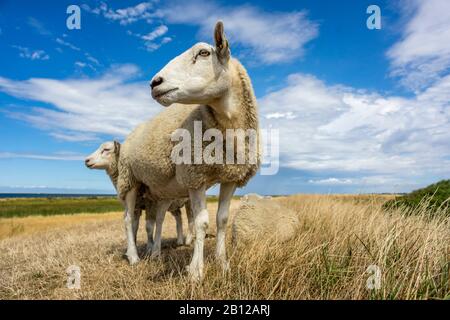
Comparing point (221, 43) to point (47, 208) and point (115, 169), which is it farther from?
point (47, 208)

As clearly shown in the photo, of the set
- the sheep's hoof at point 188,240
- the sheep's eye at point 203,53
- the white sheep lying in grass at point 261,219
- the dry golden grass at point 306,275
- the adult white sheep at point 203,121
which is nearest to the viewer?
the dry golden grass at point 306,275

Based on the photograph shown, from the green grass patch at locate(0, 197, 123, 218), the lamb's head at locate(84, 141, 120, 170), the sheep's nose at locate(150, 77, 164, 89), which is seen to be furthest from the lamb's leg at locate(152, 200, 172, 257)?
the green grass patch at locate(0, 197, 123, 218)

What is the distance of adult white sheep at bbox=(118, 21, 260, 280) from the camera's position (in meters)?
4.33

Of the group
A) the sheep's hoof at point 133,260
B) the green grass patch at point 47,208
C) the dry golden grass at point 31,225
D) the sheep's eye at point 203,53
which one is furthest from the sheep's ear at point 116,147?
the green grass patch at point 47,208

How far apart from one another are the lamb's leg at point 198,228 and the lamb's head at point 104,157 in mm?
3880

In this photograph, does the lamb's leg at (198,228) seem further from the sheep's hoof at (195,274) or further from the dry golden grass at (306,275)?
the dry golden grass at (306,275)

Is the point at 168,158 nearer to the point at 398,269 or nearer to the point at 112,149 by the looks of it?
the point at 112,149

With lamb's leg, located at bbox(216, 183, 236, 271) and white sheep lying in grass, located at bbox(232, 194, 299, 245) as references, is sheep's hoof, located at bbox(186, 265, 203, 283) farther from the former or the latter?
white sheep lying in grass, located at bbox(232, 194, 299, 245)

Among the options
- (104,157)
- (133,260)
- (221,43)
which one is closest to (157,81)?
(221,43)

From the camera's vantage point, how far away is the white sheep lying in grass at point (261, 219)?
8.14m
